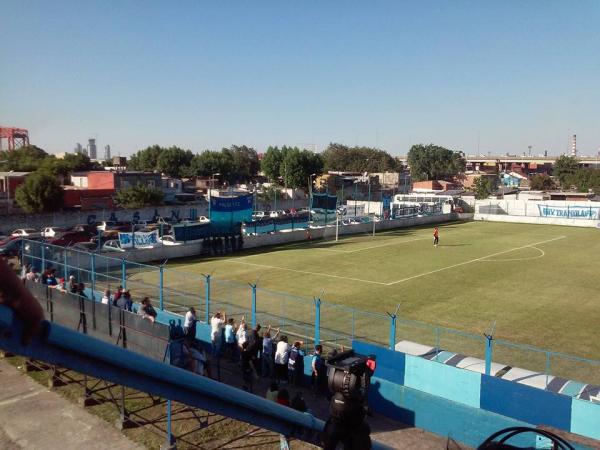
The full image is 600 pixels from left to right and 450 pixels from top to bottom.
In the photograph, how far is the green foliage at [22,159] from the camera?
8112 cm

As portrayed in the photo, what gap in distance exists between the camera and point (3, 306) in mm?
1668

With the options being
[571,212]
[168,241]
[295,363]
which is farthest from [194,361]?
[571,212]

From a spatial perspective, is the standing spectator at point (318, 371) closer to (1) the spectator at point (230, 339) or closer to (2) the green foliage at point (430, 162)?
(1) the spectator at point (230, 339)

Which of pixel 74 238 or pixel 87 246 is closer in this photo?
pixel 87 246

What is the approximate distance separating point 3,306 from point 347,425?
152 cm

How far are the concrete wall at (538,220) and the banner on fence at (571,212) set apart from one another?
154 centimetres

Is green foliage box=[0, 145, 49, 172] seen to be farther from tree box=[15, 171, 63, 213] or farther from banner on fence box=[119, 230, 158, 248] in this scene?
banner on fence box=[119, 230, 158, 248]

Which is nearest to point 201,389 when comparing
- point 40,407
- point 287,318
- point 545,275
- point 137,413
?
point 137,413

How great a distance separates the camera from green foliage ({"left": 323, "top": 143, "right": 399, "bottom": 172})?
137125 mm

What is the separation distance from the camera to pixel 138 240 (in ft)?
106

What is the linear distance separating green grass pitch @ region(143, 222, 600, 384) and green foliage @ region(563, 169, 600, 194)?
60286 mm

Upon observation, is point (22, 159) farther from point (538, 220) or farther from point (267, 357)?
point (267, 357)

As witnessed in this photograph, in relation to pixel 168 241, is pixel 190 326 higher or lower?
lower

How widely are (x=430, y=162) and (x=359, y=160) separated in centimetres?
1793
